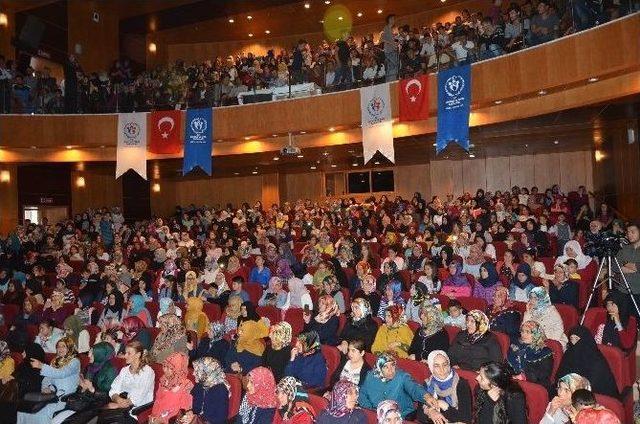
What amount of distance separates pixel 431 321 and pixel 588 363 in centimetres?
142

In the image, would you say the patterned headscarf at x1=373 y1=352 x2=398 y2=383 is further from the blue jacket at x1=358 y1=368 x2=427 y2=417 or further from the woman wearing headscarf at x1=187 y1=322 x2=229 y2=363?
the woman wearing headscarf at x1=187 y1=322 x2=229 y2=363

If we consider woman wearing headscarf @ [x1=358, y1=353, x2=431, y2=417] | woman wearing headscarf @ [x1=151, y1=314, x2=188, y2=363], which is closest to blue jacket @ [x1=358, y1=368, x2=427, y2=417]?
woman wearing headscarf @ [x1=358, y1=353, x2=431, y2=417]

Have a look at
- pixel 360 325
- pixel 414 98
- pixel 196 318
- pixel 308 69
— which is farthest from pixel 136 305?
pixel 308 69

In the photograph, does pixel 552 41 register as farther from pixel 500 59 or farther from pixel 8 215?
pixel 8 215

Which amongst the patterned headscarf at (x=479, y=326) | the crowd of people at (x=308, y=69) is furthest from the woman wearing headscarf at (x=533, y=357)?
the crowd of people at (x=308, y=69)

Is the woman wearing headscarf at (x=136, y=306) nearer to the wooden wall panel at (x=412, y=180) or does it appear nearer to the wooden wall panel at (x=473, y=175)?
the wooden wall panel at (x=473, y=175)

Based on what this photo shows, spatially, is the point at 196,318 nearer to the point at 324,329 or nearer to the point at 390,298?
the point at 324,329

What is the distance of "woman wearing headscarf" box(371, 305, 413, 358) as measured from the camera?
5.37 meters

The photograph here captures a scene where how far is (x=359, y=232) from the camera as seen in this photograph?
11.2 m

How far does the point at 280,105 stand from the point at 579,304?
27.8 feet

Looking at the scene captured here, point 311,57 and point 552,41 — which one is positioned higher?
point 311,57

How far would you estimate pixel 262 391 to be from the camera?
4.25m

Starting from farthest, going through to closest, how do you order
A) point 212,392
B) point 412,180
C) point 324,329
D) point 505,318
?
point 412,180, point 324,329, point 505,318, point 212,392

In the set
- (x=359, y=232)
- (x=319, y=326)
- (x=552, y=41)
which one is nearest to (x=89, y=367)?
(x=319, y=326)
